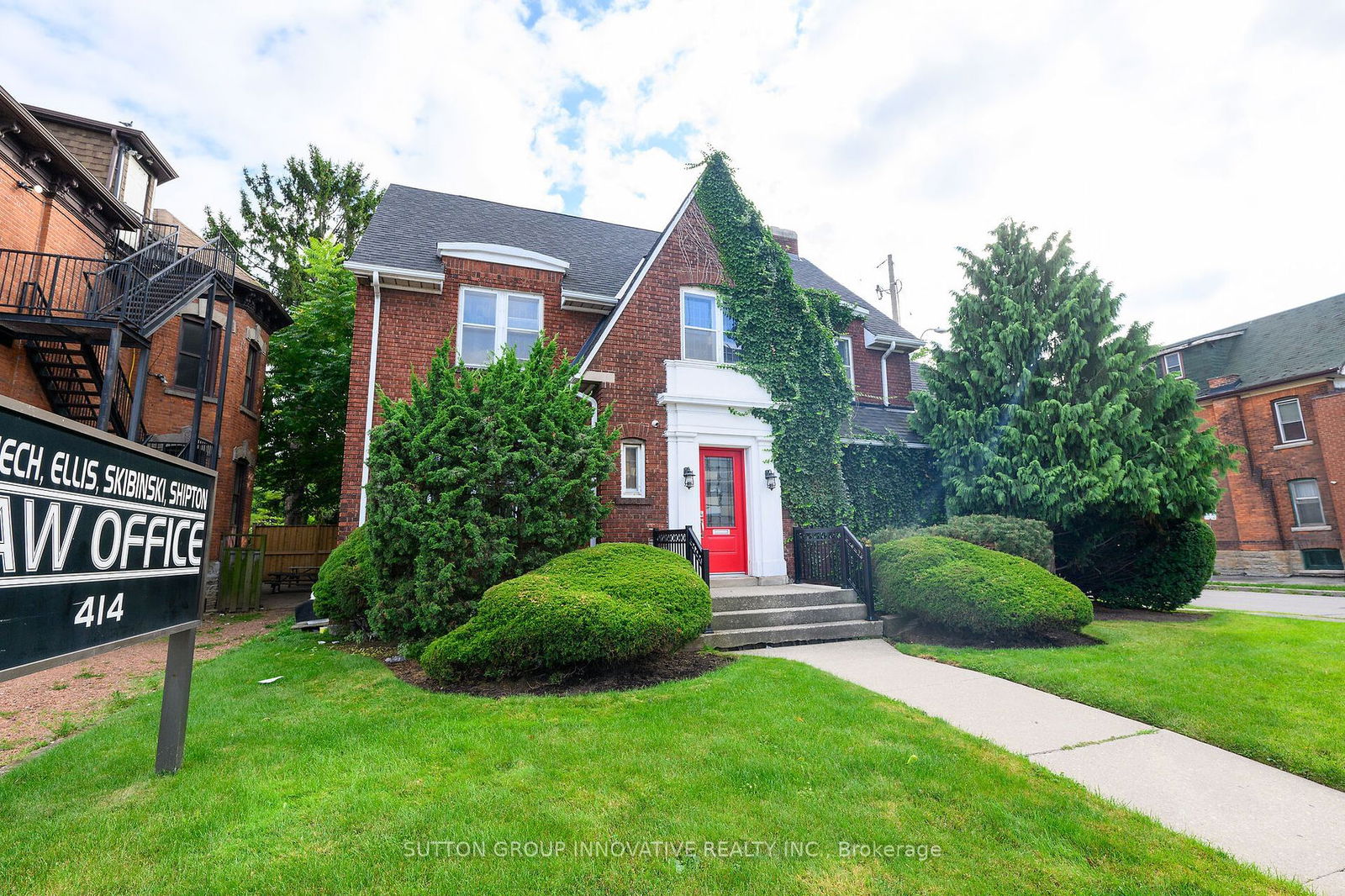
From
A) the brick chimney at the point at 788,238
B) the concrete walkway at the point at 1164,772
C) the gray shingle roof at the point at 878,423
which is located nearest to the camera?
the concrete walkway at the point at 1164,772

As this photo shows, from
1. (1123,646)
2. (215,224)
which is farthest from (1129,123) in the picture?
(215,224)

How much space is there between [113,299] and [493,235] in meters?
6.93

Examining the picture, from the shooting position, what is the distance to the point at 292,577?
58.7 ft

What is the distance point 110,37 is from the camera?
8.54 meters

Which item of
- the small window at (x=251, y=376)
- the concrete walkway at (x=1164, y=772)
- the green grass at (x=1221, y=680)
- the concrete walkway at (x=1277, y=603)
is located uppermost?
the small window at (x=251, y=376)

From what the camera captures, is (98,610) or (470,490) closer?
(98,610)

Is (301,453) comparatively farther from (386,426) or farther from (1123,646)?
(1123,646)

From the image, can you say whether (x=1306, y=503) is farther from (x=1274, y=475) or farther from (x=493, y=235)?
(x=493, y=235)

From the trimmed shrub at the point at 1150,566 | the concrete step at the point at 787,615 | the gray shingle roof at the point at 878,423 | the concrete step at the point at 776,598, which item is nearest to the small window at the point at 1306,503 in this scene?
the trimmed shrub at the point at 1150,566

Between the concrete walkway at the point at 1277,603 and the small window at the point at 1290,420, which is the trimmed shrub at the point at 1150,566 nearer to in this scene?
the concrete walkway at the point at 1277,603

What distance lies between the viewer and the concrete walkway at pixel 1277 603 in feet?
36.2

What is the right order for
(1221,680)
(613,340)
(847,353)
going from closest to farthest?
1. (1221,680)
2. (613,340)
3. (847,353)

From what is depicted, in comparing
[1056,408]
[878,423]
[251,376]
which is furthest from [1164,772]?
[251,376]

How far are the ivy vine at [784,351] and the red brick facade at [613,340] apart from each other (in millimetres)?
564
